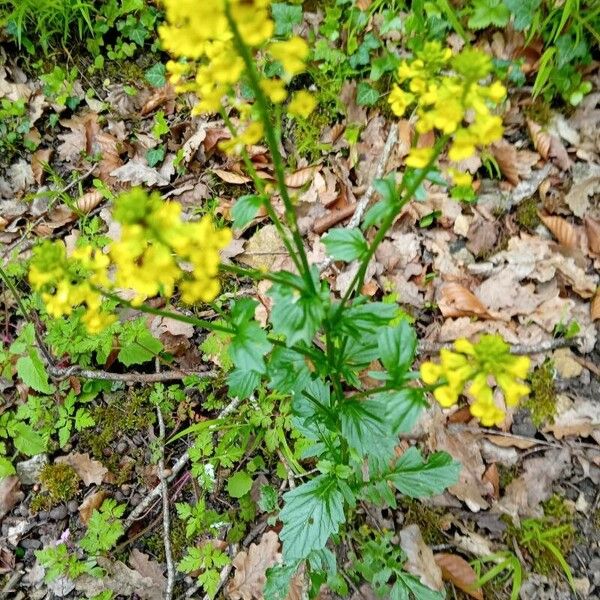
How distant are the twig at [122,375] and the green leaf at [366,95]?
1788 mm

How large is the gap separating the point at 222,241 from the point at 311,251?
1.86 meters

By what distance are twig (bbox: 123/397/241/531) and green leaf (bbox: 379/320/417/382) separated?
1.34 m

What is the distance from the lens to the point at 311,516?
6.77 ft

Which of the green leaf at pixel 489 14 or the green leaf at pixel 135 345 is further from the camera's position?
the green leaf at pixel 489 14

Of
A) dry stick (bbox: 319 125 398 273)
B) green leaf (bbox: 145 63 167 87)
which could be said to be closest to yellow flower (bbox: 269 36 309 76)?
dry stick (bbox: 319 125 398 273)

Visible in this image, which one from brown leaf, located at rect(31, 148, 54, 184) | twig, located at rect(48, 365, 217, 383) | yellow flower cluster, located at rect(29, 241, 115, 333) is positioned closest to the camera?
yellow flower cluster, located at rect(29, 241, 115, 333)

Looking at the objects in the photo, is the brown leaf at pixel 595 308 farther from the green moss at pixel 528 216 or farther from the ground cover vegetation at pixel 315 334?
the green moss at pixel 528 216

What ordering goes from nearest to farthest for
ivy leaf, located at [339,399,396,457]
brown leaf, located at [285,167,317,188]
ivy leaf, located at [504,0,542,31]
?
ivy leaf, located at [339,399,396,457]
ivy leaf, located at [504,0,542,31]
brown leaf, located at [285,167,317,188]

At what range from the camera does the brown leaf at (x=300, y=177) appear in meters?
3.34

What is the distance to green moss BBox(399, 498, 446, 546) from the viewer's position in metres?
2.51

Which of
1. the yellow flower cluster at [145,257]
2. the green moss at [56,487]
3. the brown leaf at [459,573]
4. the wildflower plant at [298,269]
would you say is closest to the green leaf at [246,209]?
the wildflower plant at [298,269]

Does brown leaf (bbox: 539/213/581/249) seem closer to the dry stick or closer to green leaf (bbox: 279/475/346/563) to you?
the dry stick

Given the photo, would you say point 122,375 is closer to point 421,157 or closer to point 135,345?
point 135,345

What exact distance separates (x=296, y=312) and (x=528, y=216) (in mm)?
2021
